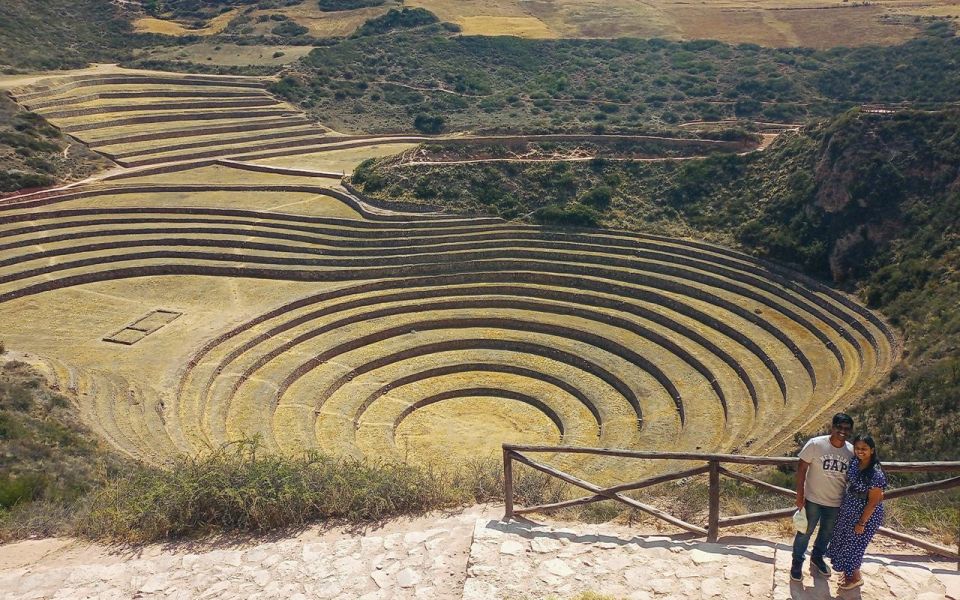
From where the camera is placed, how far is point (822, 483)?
7375 millimetres

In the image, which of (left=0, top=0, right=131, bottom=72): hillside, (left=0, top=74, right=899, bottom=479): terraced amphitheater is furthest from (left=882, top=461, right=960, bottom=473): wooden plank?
(left=0, top=0, right=131, bottom=72): hillside

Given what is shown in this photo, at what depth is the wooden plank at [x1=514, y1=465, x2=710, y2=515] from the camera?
882cm

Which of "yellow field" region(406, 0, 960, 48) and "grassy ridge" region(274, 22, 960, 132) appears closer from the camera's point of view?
"grassy ridge" region(274, 22, 960, 132)

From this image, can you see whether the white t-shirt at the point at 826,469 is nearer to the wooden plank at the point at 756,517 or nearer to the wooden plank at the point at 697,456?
the wooden plank at the point at 697,456

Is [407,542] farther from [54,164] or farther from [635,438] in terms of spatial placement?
[54,164]

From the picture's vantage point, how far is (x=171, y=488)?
33.6ft

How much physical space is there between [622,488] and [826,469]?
2.53 meters

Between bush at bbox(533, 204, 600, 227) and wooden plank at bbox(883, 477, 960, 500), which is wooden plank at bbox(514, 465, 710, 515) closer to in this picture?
wooden plank at bbox(883, 477, 960, 500)

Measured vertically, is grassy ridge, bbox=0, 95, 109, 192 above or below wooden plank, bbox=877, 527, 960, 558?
above

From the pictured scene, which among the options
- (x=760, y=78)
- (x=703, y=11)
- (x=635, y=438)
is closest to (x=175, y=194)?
(x=635, y=438)

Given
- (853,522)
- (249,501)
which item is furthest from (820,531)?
(249,501)

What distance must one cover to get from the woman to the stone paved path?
1.02ft

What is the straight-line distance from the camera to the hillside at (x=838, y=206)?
17.6 meters

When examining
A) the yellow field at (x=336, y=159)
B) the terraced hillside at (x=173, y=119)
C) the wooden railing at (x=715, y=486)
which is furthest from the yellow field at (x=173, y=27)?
the wooden railing at (x=715, y=486)
